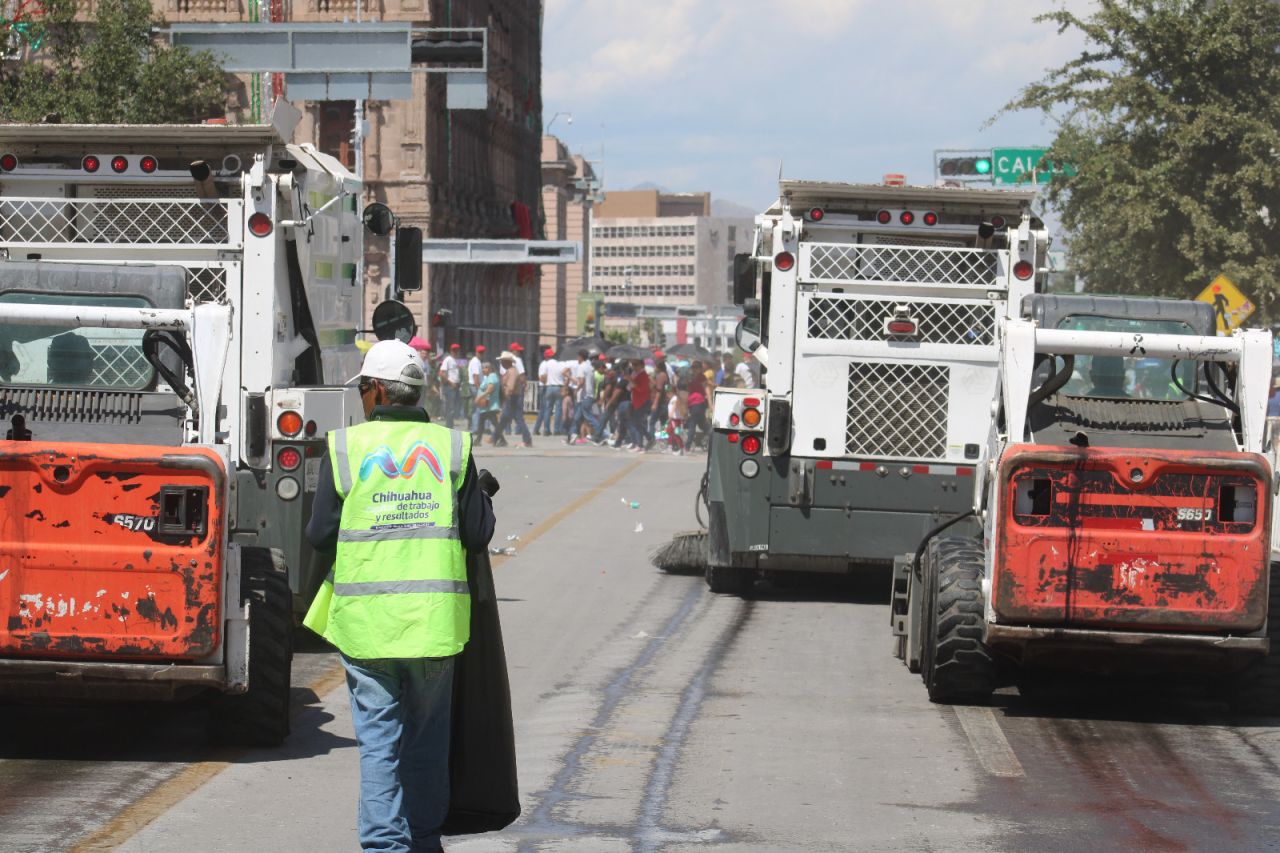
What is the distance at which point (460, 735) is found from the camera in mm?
6031

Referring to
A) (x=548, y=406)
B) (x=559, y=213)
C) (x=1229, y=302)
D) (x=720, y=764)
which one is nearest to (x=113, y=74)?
(x=548, y=406)

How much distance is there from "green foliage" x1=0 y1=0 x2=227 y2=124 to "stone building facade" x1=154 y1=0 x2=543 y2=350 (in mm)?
12588

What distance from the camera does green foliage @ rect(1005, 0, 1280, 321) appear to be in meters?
28.9

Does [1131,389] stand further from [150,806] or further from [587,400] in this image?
[587,400]

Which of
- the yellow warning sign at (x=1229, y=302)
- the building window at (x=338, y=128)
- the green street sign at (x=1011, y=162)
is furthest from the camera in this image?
the building window at (x=338, y=128)

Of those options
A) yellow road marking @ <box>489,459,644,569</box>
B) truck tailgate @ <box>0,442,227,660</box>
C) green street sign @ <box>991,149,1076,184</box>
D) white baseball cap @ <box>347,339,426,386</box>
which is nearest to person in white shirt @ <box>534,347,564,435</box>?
yellow road marking @ <box>489,459,644,569</box>

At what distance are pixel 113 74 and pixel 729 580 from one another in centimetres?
1760

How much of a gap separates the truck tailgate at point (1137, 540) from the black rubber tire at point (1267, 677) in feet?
1.35

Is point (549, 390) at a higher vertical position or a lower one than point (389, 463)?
lower

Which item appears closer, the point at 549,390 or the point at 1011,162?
the point at 549,390

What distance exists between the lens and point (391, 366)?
6.03 meters

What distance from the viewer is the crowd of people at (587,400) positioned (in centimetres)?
3572

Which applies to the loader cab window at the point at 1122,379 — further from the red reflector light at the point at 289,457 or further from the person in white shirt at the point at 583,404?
the person in white shirt at the point at 583,404

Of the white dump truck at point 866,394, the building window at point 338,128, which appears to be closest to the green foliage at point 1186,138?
the white dump truck at point 866,394
